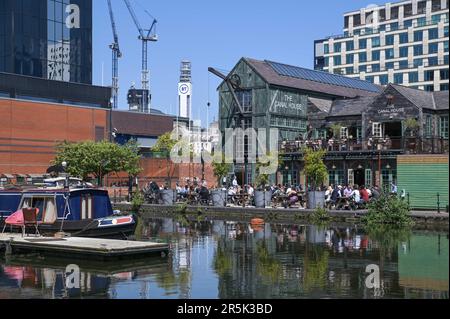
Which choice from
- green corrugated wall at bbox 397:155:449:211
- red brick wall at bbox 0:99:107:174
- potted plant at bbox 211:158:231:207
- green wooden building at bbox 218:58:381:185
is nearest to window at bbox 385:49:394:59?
green wooden building at bbox 218:58:381:185

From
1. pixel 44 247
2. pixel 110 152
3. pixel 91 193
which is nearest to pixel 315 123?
pixel 110 152

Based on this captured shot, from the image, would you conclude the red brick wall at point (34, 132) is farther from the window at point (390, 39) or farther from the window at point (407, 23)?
the window at point (407, 23)

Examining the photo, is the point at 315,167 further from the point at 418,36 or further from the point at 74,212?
the point at 418,36

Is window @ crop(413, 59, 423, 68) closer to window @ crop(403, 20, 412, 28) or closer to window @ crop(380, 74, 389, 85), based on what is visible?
window @ crop(380, 74, 389, 85)

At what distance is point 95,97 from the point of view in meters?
79.8

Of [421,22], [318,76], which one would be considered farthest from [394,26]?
[318,76]

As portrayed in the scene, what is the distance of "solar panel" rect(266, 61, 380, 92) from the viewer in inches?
2381

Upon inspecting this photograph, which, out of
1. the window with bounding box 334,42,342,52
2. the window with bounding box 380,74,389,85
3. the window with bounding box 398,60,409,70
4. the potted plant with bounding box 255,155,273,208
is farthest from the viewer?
the window with bounding box 334,42,342,52

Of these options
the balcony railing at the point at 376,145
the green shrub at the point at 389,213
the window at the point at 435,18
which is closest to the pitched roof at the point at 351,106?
the balcony railing at the point at 376,145

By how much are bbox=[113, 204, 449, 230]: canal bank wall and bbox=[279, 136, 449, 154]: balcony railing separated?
8834 millimetres

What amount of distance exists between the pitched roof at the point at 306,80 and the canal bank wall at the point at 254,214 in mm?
16578

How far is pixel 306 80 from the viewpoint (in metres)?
62.0

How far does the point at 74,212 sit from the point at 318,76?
137 ft

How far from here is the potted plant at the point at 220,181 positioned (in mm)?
43406
